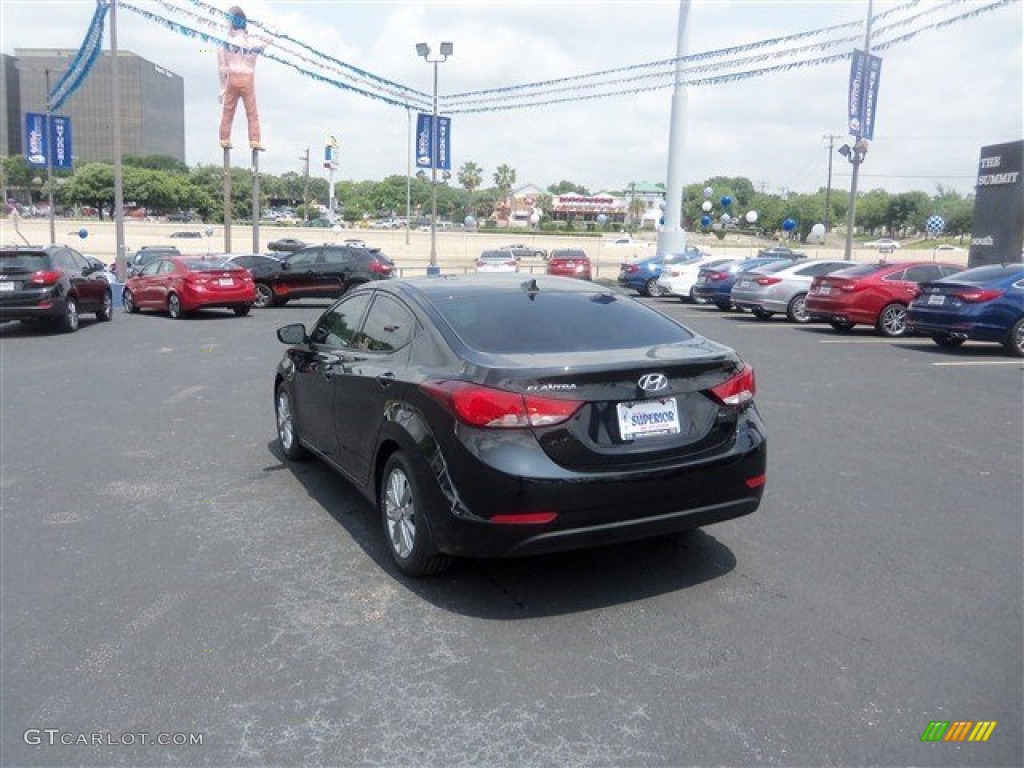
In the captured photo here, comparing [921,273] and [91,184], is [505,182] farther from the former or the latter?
[921,273]

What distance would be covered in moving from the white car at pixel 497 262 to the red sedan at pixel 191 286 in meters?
10.9

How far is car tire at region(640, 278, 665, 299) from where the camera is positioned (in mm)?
27772

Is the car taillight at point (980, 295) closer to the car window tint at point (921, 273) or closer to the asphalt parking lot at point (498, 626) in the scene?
the car window tint at point (921, 273)

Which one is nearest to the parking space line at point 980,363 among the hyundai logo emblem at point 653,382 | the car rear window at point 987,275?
the car rear window at point 987,275

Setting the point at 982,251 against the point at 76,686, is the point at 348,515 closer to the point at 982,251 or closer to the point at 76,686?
the point at 76,686

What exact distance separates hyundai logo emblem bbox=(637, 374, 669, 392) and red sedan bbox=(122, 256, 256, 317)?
1715 cm

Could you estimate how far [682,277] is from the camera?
26.6m

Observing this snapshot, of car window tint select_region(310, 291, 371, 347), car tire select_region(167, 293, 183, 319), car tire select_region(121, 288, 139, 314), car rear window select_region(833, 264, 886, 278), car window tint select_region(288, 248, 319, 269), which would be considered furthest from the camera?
car window tint select_region(288, 248, 319, 269)

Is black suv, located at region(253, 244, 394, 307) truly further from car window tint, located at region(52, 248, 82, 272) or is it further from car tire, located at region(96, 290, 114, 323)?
car window tint, located at region(52, 248, 82, 272)

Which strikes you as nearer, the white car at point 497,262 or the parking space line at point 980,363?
the parking space line at point 980,363

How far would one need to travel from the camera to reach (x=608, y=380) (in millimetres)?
4074

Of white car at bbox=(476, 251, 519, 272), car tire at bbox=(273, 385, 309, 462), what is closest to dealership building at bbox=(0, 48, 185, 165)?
white car at bbox=(476, 251, 519, 272)

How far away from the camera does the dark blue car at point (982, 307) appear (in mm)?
13570

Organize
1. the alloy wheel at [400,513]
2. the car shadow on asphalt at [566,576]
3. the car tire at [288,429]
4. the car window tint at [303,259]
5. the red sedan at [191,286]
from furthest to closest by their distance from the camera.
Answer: the car window tint at [303,259] → the red sedan at [191,286] → the car tire at [288,429] → the alloy wheel at [400,513] → the car shadow on asphalt at [566,576]
